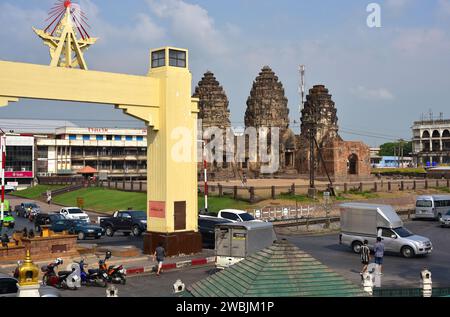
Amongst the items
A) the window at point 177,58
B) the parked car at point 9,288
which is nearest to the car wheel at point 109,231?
the window at point 177,58

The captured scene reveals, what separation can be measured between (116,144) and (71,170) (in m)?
10.3

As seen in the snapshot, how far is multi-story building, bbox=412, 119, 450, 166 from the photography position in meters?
132

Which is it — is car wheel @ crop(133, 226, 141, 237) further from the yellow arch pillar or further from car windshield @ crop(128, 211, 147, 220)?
the yellow arch pillar

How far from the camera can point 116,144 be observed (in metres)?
Answer: 104

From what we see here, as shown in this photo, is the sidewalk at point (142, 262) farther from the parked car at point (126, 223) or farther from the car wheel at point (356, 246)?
the parked car at point (126, 223)

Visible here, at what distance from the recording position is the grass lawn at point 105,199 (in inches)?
1981

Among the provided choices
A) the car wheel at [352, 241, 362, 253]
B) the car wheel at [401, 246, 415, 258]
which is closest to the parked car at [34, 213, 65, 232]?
the car wheel at [352, 241, 362, 253]

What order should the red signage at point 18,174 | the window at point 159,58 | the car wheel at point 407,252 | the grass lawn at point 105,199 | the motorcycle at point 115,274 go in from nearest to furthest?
1. the motorcycle at point 115,274
2. the window at point 159,58
3. the car wheel at point 407,252
4. the grass lawn at point 105,199
5. the red signage at point 18,174

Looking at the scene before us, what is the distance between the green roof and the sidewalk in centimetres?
1255

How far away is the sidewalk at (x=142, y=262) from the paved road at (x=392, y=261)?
5.21m

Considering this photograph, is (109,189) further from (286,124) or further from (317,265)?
(317,265)

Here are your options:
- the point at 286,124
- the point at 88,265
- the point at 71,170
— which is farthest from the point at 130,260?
the point at 71,170

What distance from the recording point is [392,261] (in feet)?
76.2
